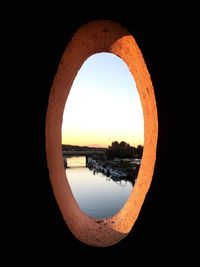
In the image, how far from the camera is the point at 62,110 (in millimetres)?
3465

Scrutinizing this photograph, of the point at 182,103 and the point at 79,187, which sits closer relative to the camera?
the point at 182,103

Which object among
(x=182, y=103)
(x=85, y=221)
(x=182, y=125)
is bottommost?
(x=85, y=221)

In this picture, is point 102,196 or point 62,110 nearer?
point 62,110

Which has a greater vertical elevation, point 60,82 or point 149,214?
point 60,82

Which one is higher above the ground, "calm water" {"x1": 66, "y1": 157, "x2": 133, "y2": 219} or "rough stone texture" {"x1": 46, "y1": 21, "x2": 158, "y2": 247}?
"rough stone texture" {"x1": 46, "y1": 21, "x2": 158, "y2": 247}

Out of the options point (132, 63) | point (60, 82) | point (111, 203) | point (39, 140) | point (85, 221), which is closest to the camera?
point (39, 140)

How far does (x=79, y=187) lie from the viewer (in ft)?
122

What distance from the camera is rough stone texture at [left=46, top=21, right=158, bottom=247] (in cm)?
299

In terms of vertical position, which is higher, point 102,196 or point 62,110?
point 62,110

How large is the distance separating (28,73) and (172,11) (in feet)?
5.12

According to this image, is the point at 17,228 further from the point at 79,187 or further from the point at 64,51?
the point at 79,187

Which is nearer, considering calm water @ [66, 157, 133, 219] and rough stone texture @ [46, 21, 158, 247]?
rough stone texture @ [46, 21, 158, 247]

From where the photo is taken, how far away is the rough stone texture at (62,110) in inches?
118

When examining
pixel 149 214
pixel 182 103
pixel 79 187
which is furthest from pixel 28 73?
pixel 79 187
